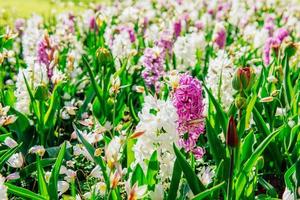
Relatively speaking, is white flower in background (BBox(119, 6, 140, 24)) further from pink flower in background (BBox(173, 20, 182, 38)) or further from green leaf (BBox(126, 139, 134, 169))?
green leaf (BBox(126, 139, 134, 169))

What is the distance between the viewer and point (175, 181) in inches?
81.4

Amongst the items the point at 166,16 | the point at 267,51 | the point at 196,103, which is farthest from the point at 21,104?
the point at 166,16

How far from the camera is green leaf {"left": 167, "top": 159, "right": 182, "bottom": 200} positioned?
2.04m

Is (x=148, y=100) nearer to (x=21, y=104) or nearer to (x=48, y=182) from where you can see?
(x=48, y=182)

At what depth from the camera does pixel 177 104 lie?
196cm

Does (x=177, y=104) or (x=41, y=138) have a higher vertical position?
(x=177, y=104)

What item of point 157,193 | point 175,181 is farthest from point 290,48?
point 157,193

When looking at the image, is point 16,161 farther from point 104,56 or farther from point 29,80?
point 29,80

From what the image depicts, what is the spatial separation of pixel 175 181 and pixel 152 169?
0.37 feet

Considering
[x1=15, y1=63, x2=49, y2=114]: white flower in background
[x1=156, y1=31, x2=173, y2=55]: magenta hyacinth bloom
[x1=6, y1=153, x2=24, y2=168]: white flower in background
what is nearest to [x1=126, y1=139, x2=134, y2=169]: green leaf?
[x1=6, y1=153, x2=24, y2=168]: white flower in background

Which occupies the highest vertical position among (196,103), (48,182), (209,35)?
(196,103)

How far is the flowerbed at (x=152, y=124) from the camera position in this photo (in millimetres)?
1972

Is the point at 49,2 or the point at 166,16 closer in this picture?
the point at 166,16

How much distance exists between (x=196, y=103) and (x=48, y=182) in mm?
687
